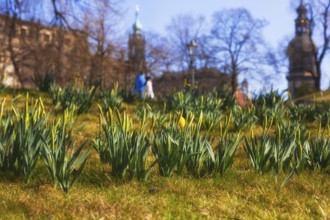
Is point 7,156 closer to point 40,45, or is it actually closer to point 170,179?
point 170,179

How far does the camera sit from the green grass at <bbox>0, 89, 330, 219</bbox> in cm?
276

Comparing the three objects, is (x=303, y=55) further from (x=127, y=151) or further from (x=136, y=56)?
(x=127, y=151)

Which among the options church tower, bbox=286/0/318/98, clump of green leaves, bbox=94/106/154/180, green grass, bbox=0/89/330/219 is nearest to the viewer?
green grass, bbox=0/89/330/219

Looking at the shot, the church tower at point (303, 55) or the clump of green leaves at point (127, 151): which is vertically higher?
the church tower at point (303, 55)

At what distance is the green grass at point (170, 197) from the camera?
2.76m

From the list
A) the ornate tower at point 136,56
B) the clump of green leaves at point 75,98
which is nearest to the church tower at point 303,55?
the ornate tower at point 136,56

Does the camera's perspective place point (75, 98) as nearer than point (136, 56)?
Yes

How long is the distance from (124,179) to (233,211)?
0.94 meters

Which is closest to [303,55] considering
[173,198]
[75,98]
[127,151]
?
[75,98]

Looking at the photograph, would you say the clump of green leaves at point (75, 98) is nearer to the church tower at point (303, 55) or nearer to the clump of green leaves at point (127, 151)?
the clump of green leaves at point (127, 151)

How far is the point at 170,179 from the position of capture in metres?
3.45

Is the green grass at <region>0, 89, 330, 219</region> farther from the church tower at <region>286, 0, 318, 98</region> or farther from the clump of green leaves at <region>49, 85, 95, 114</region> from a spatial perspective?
the church tower at <region>286, 0, 318, 98</region>

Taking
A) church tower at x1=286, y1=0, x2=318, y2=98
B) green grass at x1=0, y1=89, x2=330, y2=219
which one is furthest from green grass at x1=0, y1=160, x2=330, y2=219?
church tower at x1=286, y1=0, x2=318, y2=98

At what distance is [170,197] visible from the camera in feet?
10.2
